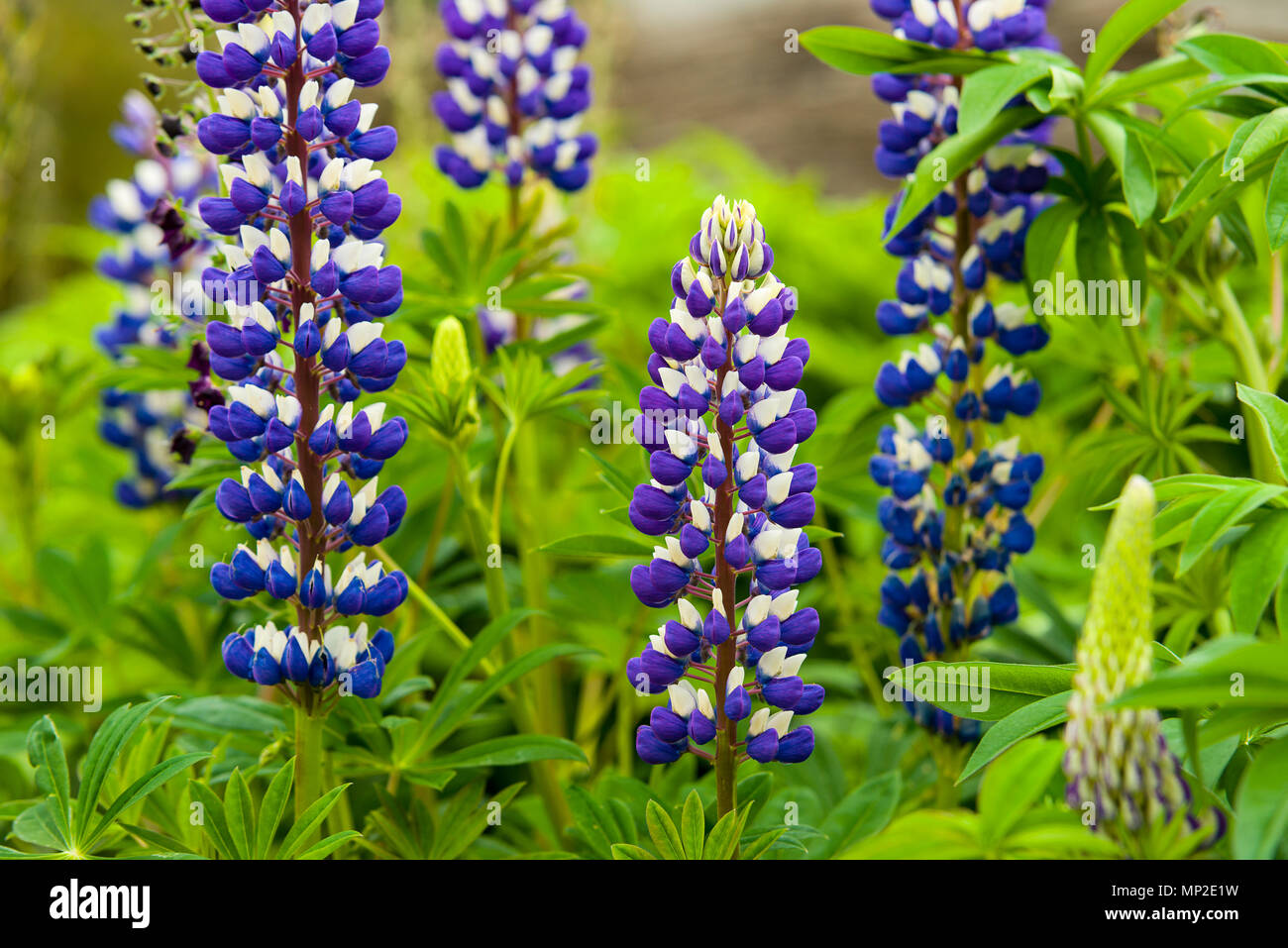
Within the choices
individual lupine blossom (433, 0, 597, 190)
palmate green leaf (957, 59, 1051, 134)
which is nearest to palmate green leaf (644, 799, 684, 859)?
palmate green leaf (957, 59, 1051, 134)

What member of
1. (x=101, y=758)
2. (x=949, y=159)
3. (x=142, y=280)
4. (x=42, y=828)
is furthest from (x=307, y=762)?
(x=142, y=280)

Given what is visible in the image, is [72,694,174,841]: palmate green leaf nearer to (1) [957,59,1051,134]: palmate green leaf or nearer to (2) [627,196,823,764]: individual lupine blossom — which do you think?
(2) [627,196,823,764]: individual lupine blossom

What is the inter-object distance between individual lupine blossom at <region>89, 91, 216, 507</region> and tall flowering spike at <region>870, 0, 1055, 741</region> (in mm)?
1448

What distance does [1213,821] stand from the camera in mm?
990

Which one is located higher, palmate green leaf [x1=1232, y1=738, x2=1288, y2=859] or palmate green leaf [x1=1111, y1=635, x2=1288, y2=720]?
palmate green leaf [x1=1111, y1=635, x2=1288, y2=720]

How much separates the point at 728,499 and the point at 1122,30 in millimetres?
904

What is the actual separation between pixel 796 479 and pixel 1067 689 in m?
0.41

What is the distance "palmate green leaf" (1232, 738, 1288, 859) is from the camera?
870mm

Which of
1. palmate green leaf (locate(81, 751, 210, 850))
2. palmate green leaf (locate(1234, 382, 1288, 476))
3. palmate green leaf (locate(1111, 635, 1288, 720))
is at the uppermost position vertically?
palmate green leaf (locate(1234, 382, 1288, 476))

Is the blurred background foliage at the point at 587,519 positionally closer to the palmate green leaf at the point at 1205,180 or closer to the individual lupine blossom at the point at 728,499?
the individual lupine blossom at the point at 728,499

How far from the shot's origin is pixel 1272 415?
1276 mm

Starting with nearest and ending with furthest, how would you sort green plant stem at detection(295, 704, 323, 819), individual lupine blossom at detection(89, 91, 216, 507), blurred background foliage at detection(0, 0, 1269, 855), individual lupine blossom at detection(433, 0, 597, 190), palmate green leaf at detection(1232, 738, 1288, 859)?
palmate green leaf at detection(1232, 738, 1288, 859), green plant stem at detection(295, 704, 323, 819), blurred background foliage at detection(0, 0, 1269, 855), individual lupine blossom at detection(433, 0, 597, 190), individual lupine blossom at detection(89, 91, 216, 507)

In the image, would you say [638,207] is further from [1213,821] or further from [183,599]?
[1213,821]
